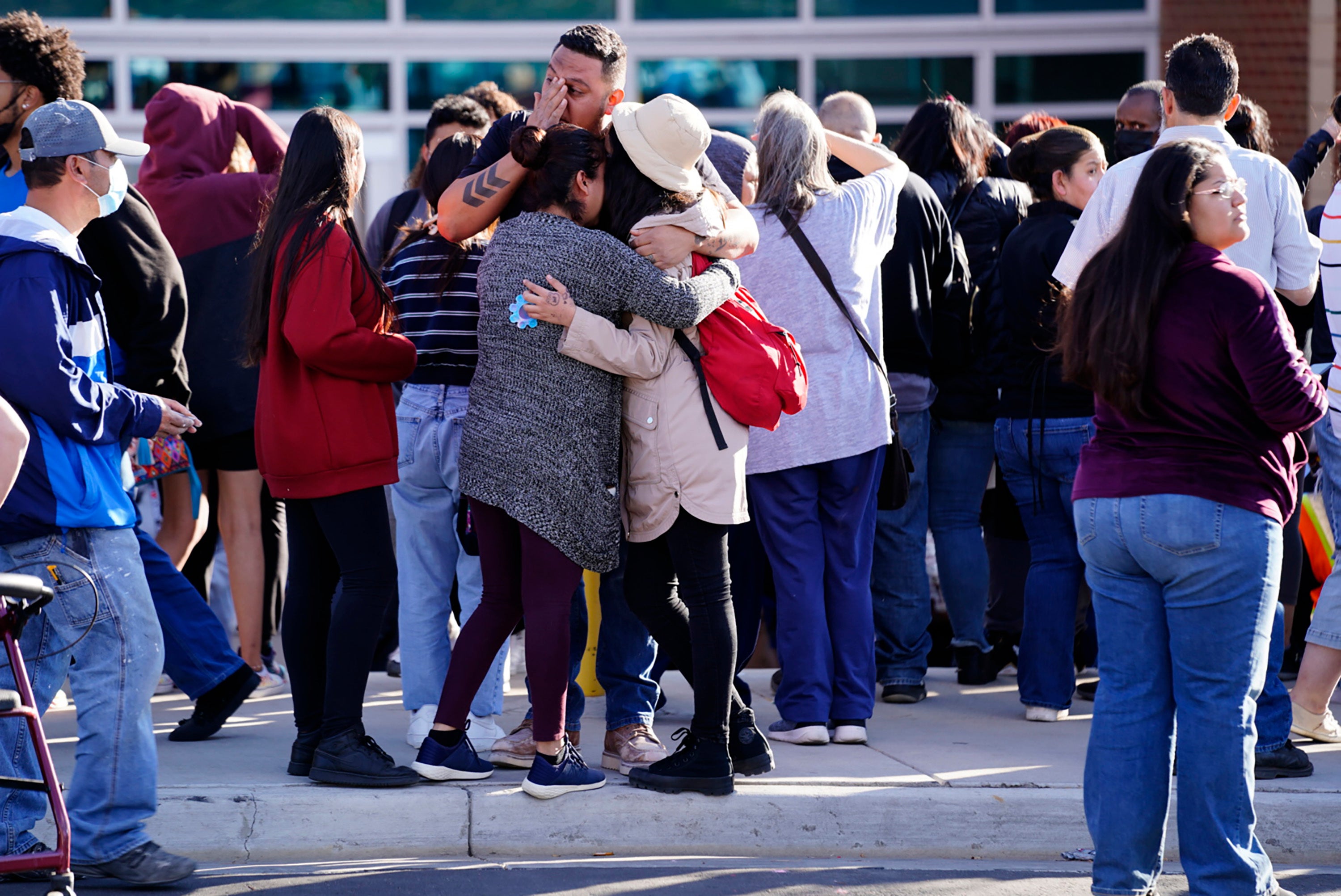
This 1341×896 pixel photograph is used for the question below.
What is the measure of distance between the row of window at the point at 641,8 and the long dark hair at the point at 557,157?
26.3 ft

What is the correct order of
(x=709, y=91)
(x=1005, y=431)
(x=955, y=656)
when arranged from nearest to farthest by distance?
(x=1005, y=431)
(x=955, y=656)
(x=709, y=91)

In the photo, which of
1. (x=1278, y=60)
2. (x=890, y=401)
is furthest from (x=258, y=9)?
(x=890, y=401)

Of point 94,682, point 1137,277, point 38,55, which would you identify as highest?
point 38,55

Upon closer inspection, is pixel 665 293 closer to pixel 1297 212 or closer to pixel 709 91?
pixel 1297 212

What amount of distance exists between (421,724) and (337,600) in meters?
0.67

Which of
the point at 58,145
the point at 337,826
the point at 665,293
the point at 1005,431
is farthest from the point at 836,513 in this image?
the point at 58,145

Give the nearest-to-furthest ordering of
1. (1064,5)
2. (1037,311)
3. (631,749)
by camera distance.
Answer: (631,749)
(1037,311)
(1064,5)

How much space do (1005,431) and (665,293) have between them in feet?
6.26

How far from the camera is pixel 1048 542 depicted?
222 inches

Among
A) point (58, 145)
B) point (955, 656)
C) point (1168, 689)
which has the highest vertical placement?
point (58, 145)

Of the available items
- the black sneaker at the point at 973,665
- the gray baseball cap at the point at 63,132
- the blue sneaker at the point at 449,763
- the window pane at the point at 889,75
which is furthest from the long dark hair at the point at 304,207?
the window pane at the point at 889,75

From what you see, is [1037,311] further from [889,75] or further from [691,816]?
[889,75]

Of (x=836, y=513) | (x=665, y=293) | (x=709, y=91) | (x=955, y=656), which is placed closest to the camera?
(x=665, y=293)

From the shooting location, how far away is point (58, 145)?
3904 millimetres
